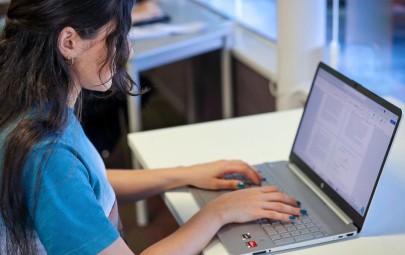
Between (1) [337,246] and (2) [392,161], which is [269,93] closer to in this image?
(2) [392,161]

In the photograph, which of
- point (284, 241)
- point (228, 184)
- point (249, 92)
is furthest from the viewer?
point (249, 92)

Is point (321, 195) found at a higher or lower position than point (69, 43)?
lower

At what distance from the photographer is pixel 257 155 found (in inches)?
64.2

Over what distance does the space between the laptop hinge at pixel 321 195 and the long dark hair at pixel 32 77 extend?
1.73ft

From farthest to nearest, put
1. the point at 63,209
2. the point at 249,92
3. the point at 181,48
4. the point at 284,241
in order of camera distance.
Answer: the point at 249,92, the point at 181,48, the point at 284,241, the point at 63,209

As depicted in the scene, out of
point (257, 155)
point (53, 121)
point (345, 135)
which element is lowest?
point (257, 155)

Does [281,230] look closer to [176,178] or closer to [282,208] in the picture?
[282,208]

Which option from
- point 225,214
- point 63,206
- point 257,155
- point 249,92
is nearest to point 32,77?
point 63,206

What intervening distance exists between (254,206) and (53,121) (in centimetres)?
42

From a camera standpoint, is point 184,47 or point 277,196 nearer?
point 277,196

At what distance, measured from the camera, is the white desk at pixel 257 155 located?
1225mm

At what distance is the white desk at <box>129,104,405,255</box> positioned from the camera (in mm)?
1225

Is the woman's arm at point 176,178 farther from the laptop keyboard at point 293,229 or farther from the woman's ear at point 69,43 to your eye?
the woman's ear at point 69,43

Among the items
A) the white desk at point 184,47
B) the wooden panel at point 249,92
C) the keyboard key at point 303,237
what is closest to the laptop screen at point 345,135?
the keyboard key at point 303,237
